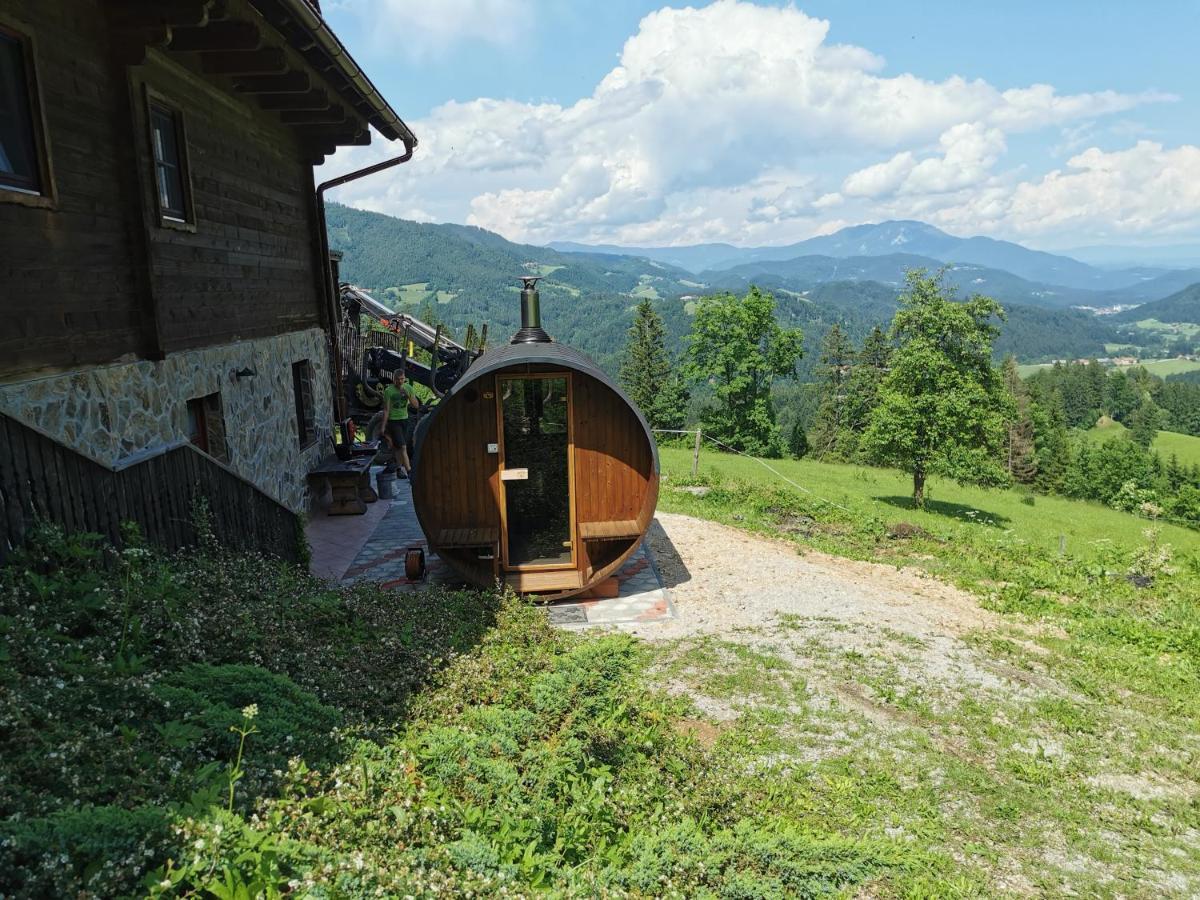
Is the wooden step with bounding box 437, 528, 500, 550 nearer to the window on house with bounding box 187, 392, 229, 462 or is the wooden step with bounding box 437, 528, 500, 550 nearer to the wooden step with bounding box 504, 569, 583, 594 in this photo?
the wooden step with bounding box 504, 569, 583, 594

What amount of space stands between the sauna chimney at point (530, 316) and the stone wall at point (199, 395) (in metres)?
3.48

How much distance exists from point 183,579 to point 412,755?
7.97 feet

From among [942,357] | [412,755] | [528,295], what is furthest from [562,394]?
[942,357]

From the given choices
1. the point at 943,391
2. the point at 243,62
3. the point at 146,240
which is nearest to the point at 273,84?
the point at 243,62

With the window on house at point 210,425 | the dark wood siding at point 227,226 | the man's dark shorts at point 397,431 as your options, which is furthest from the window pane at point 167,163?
the man's dark shorts at point 397,431

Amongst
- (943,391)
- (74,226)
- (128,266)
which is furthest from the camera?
(943,391)

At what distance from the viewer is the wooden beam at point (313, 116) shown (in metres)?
10.3

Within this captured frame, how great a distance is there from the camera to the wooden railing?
445 cm

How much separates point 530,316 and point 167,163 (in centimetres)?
445

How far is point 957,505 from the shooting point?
26766 millimetres

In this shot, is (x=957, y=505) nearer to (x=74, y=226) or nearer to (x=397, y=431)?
(x=397, y=431)

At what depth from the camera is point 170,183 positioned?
7.61 metres

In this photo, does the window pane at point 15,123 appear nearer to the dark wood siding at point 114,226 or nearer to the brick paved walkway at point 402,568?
the dark wood siding at point 114,226

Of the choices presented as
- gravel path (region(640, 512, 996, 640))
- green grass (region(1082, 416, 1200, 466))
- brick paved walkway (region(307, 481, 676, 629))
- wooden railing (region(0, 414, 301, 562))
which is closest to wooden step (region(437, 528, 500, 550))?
brick paved walkway (region(307, 481, 676, 629))
